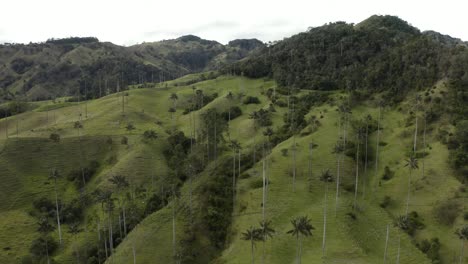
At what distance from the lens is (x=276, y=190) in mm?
114750

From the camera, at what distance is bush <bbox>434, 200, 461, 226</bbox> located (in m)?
101

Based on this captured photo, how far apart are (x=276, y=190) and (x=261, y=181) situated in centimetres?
653

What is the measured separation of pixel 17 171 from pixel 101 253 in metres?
48.5

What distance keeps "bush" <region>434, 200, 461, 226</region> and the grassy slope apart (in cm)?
184

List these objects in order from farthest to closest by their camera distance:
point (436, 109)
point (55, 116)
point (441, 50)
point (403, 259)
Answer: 1. point (55, 116)
2. point (441, 50)
3. point (436, 109)
4. point (403, 259)

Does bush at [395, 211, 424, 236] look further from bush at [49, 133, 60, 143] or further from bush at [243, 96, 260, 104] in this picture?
bush at [49, 133, 60, 143]

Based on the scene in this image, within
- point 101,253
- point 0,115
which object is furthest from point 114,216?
point 0,115

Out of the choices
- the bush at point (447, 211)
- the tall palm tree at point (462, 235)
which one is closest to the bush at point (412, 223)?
the bush at point (447, 211)

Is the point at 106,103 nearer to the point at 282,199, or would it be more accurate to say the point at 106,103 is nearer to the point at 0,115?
the point at 0,115

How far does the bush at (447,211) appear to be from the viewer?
332 ft

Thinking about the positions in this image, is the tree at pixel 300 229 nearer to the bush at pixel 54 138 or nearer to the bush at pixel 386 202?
the bush at pixel 386 202

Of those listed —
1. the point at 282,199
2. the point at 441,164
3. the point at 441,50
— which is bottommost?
the point at 282,199

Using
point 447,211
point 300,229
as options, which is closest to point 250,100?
point 447,211

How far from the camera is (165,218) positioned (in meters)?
106
